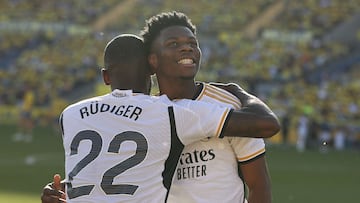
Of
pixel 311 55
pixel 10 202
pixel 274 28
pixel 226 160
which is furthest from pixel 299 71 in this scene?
pixel 226 160

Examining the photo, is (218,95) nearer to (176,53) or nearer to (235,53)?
(176,53)

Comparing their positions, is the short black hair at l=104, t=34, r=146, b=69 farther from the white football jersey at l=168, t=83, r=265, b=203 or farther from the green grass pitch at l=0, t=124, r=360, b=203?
the green grass pitch at l=0, t=124, r=360, b=203

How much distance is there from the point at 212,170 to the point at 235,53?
28.4 metres

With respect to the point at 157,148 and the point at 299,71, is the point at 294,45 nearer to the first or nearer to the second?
the point at 299,71

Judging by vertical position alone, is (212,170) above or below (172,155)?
below

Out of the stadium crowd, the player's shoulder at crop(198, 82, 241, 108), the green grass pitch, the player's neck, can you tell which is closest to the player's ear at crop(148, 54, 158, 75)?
the player's neck

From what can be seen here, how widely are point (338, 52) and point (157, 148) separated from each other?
26829 mm

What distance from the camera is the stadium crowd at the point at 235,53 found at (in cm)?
2598

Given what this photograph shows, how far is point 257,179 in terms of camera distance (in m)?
4.17

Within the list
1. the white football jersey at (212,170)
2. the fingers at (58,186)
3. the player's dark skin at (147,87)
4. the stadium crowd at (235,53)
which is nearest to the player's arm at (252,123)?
the player's dark skin at (147,87)

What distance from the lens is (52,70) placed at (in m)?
35.2

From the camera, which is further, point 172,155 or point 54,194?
point 54,194

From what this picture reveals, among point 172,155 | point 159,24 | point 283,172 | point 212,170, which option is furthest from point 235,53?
point 172,155

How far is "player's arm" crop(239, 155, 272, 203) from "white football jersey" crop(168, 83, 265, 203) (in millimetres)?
34
